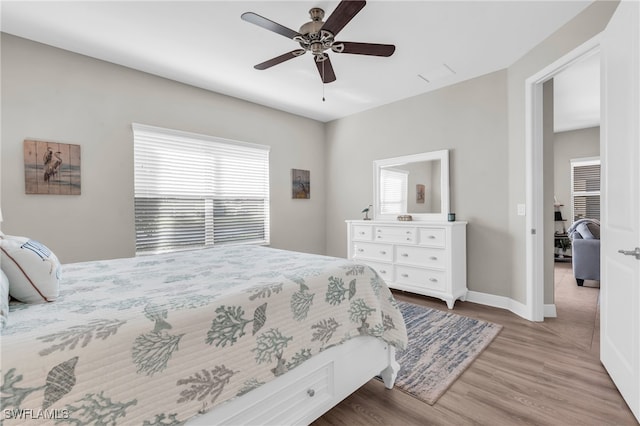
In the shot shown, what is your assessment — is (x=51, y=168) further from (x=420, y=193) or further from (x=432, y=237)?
(x=420, y=193)

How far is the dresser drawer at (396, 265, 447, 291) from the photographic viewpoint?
337cm

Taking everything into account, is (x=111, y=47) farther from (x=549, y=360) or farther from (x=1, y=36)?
(x=549, y=360)

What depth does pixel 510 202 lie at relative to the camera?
10.6 ft

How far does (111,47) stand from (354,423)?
3.63 metres

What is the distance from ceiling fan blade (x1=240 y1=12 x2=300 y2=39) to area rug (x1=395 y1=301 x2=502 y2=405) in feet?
8.23

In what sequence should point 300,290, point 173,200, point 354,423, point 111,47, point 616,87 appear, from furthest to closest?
point 173,200 → point 111,47 → point 616,87 → point 354,423 → point 300,290

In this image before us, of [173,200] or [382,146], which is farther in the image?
[382,146]

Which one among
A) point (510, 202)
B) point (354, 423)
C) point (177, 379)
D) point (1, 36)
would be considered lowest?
point (354, 423)

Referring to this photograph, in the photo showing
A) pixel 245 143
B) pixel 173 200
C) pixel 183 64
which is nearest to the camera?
pixel 183 64

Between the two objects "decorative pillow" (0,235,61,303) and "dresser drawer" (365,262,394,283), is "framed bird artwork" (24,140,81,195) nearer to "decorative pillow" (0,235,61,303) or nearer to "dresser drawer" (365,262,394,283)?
"decorative pillow" (0,235,61,303)

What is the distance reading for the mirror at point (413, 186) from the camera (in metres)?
3.77

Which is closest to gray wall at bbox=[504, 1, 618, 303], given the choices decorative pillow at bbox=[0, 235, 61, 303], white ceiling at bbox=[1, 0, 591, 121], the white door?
white ceiling at bbox=[1, 0, 591, 121]

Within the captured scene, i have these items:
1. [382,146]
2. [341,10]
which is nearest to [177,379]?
[341,10]

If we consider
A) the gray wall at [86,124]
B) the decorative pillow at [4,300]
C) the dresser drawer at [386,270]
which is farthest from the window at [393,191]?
the decorative pillow at [4,300]
